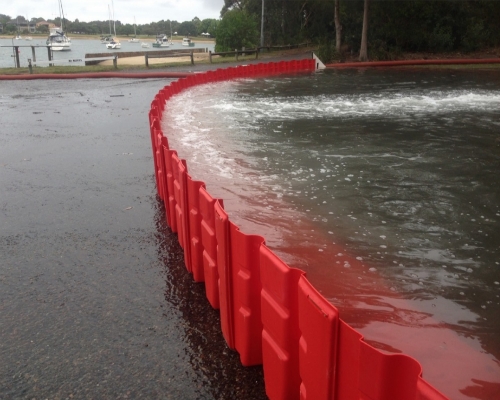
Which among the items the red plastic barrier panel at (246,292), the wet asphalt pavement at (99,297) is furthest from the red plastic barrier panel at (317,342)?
the wet asphalt pavement at (99,297)

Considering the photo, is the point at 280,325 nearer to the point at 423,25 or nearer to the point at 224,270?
the point at 224,270

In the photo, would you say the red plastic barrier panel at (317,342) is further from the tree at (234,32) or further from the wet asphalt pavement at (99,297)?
the tree at (234,32)

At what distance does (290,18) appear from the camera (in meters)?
54.7

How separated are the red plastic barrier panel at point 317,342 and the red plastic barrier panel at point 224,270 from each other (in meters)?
1.22

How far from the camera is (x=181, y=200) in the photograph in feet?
19.6

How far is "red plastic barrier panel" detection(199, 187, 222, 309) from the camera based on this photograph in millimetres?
4793

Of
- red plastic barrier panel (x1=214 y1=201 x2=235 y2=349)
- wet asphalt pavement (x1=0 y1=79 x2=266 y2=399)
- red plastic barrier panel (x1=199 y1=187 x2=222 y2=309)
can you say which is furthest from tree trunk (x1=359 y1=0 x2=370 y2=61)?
red plastic barrier panel (x1=214 y1=201 x2=235 y2=349)

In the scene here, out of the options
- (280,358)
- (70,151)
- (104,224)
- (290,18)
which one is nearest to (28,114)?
(70,151)

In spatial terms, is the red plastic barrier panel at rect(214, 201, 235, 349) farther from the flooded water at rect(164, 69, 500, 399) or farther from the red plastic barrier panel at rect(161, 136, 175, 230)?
the red plastic barrier panel at rect(161, 136, 175, 230)

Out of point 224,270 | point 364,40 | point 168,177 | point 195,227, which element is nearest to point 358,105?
point 168,177

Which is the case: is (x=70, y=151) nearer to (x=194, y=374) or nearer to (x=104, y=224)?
(x=104, y=224)

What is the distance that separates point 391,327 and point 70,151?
31.4 ft

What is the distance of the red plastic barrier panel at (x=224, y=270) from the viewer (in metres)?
4.21

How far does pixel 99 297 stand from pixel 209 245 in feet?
4.62
